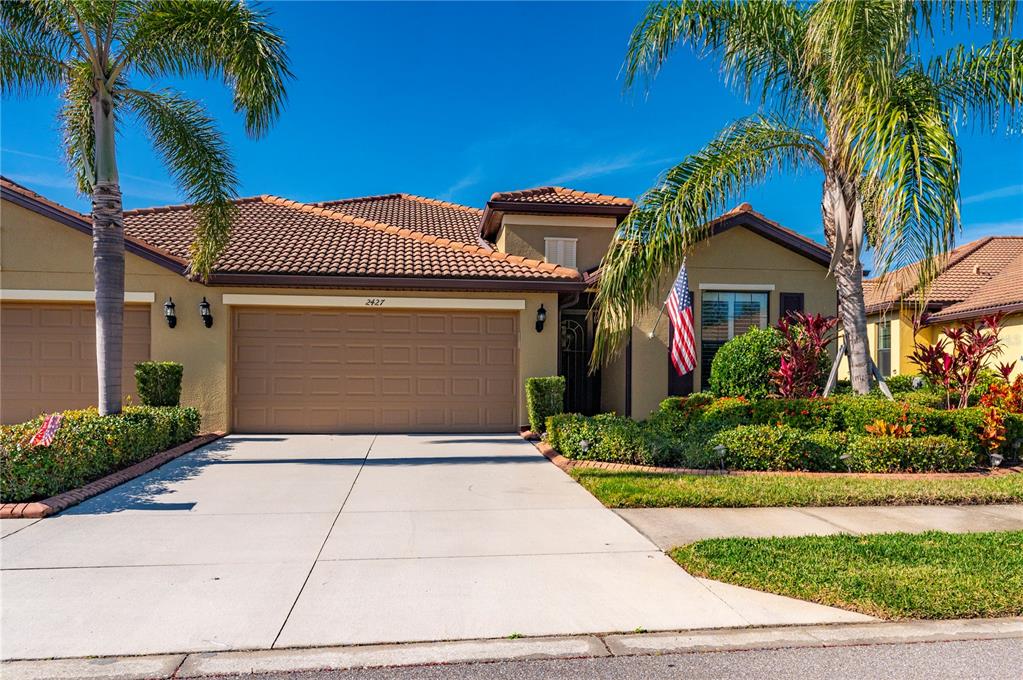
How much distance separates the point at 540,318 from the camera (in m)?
13.1

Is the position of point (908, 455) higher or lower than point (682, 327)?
lower

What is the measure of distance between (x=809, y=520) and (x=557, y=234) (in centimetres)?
975

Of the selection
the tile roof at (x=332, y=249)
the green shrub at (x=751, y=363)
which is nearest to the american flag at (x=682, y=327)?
the green shrub at (x=751, y=363)

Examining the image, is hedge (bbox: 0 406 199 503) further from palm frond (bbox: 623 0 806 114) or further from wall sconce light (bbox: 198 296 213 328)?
palm frond (bbox: 623 0 806 114)

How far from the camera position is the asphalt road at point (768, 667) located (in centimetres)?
352

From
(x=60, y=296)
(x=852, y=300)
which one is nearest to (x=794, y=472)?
(x=852, y=300)

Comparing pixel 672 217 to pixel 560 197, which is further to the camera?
pixel 560 197

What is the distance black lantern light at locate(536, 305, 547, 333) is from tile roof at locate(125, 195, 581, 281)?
2.16ft

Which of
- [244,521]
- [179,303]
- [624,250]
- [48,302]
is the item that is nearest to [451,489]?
[244,521]

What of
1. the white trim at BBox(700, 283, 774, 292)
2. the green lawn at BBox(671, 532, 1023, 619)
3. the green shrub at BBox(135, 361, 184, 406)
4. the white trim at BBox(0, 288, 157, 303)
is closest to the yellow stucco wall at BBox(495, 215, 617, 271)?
the white trim at BBox(700, 283, 774, 292)

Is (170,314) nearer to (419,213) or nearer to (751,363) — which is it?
(419,213)

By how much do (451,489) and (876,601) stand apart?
4.71 metres

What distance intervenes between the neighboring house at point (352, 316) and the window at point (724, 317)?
30 mm

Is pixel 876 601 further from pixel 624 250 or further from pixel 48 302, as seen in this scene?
pixel 48 302
